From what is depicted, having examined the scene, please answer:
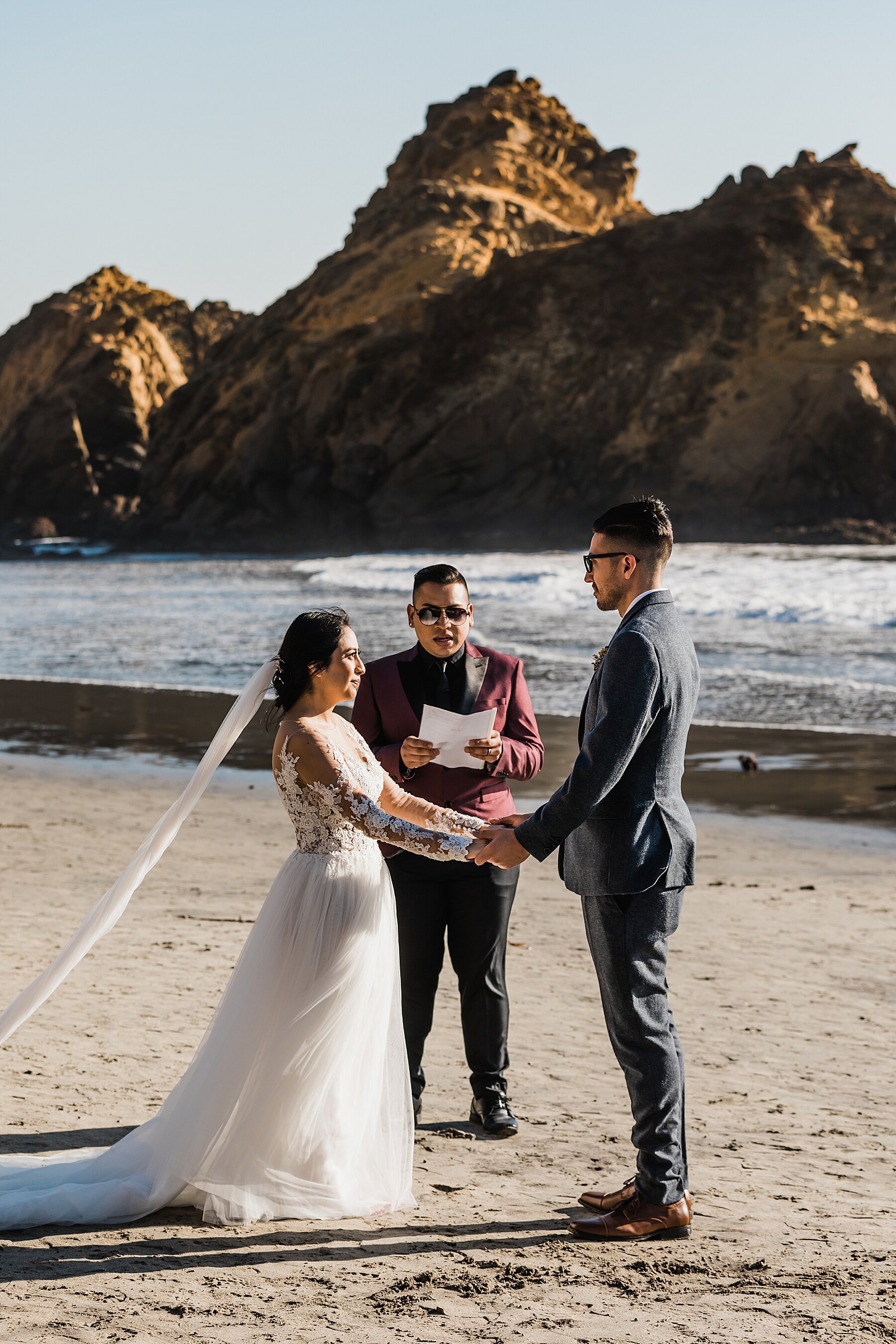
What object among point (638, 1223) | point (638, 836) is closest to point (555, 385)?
point (638, 836)

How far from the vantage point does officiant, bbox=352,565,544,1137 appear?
403 cm

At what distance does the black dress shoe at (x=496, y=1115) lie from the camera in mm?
4027

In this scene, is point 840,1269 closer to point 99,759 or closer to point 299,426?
point 99,759

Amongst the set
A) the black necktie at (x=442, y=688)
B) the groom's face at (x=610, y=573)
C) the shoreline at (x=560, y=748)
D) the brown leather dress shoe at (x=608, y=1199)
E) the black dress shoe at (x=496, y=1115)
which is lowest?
the black dress shoe at (x=496, y=1115)

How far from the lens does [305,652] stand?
3.48m

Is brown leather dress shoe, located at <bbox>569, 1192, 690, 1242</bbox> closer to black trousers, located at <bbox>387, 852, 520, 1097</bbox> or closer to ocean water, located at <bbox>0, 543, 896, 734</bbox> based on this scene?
black trousers, located at <bbox>387, 852, 520, 1097</bbox>

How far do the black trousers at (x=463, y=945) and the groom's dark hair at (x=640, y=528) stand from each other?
1.27 metres

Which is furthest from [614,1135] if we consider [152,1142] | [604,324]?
[604,324]

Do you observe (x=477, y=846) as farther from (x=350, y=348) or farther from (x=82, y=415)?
(x=82, y=415)

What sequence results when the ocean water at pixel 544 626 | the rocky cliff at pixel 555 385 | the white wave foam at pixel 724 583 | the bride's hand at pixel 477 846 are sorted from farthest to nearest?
the rocky cliff at pixel 555 385
the white wave foam at pixel 724 583
the ocean water at pixel 544 626
the bride's hand at pixel 477 846

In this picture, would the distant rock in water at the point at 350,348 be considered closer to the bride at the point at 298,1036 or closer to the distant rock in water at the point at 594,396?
the distant rock in water at the point at 594,396

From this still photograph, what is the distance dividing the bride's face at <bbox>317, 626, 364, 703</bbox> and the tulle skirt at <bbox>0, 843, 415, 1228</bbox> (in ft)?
1.53

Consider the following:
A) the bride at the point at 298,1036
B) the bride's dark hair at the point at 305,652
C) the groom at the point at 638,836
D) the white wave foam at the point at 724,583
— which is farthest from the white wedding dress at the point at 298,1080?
the white wave foam at the point at 724,583

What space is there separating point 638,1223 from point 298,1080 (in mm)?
963
